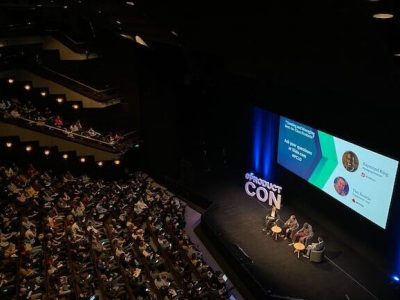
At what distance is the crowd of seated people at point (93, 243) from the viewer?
10.1 m

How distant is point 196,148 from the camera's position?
18203 millimetres

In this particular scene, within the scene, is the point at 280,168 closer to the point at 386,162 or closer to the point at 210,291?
the point at 386,162

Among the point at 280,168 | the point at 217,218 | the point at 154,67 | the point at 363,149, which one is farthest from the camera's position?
the point at 154,67

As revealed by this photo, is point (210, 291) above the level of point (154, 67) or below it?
below

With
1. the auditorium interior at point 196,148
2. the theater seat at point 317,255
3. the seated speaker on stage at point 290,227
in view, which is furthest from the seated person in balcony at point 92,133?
the theater seat at point 317,255

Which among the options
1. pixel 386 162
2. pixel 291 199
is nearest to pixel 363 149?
pixel 386 162

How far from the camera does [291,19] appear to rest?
12.8 ft

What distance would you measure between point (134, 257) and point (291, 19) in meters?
9.26

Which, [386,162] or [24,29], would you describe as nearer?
[386,162]

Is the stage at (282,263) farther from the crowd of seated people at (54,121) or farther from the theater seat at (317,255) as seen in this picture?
the crowd of seated people at (54,121)

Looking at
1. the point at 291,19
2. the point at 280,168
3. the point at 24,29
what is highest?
the point at 291,19

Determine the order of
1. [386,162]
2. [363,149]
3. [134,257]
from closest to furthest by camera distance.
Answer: [386,162], [363,149], [134,257]

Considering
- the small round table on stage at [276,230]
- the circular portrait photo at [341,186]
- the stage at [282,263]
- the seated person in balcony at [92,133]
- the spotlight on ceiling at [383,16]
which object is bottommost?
the stage at [282,263]

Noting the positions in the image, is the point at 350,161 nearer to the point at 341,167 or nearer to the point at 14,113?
the point at 341,167
